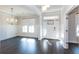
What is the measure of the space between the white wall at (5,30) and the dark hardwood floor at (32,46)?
0.15 m

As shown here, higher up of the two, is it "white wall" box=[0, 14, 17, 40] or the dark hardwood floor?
"white wall" box=[0, 14, 17, 40]

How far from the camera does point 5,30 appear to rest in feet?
9.47

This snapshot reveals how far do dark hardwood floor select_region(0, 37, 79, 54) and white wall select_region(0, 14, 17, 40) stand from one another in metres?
0.15

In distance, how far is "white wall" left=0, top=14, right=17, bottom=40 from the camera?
2.67m

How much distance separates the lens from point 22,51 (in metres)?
2.34

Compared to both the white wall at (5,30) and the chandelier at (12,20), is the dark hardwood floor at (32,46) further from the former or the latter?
the chandelier at (12,20)

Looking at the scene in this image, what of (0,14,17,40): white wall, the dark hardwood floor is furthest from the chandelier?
the dark hardwood floor

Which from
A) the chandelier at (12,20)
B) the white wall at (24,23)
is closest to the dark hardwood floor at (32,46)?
the white wall at (24,23)

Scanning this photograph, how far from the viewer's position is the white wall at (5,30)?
267 cm

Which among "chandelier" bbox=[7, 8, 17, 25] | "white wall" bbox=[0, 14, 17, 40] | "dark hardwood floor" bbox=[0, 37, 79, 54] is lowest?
"dark hardwood floor" bbox=[0, 37, 79, 54]

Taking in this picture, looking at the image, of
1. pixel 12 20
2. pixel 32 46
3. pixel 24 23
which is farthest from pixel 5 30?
pixel 32 46

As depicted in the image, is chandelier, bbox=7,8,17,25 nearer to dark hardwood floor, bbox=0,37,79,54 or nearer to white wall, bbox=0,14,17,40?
white wall, bbox=0,14,17,40

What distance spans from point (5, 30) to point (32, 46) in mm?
1025
